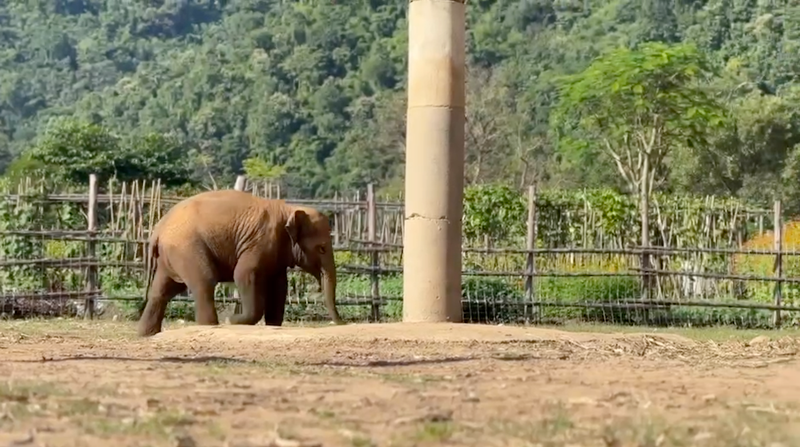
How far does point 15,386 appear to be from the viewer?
664 centimetres

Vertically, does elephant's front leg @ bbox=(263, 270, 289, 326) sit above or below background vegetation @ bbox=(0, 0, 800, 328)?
below

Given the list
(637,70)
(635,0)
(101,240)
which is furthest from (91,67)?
(101,240)

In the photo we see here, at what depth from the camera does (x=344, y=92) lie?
189 ft

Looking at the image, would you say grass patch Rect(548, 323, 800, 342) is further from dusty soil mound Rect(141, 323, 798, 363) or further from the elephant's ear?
the elephant's ear

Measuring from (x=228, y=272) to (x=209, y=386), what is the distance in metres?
7.27

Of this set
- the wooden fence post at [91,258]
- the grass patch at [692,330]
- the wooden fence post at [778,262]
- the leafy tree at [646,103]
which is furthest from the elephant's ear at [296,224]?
the leafy tree at [646,103]

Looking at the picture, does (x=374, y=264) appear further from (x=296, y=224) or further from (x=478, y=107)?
(x=478, y=107)

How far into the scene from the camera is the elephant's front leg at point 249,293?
1358cm

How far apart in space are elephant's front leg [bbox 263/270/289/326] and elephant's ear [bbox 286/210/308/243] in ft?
1.49

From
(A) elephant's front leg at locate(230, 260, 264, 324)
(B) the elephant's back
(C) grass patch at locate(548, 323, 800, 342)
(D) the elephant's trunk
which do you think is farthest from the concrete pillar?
(C) grass patch at locate(548, 323, 800, 342)

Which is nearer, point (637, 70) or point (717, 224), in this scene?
point (717, 224)

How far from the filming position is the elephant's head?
554 inches

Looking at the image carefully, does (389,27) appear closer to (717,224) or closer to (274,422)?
(717,224)

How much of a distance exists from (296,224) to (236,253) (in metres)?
0.66
